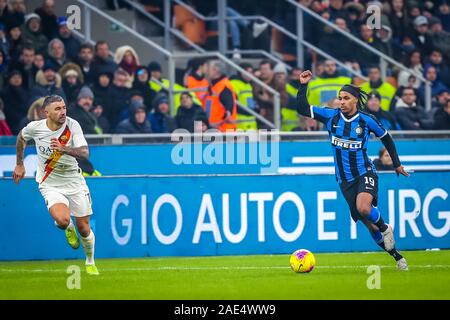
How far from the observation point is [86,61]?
777 inches

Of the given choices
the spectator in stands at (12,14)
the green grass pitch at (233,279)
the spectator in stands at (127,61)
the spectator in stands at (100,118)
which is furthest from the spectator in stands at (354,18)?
the green grass pitch at (233,279)

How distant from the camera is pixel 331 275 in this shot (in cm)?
1340

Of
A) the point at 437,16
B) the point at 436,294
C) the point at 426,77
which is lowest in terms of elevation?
the point at 436,294

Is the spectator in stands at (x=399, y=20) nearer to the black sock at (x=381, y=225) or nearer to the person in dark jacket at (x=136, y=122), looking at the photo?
the person in dark jacket at (x=136, y=122)

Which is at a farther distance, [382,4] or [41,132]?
[382,4]

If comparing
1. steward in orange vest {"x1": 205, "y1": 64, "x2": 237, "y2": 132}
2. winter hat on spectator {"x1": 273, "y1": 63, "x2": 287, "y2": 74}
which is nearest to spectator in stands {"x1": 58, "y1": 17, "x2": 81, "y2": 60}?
steward in orange vest {"x1": 205, "y1": 64, "x2": 237, "y2": 132}

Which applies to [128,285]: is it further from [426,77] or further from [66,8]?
[426,77]

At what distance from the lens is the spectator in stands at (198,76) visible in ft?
67.8

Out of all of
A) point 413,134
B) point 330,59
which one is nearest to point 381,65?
point 330,59

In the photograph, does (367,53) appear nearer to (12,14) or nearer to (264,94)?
(264,94)

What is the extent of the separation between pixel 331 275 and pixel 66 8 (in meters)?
9.91

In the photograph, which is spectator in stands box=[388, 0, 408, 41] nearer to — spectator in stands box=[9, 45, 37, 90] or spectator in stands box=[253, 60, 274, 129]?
spectator in stands box=[253, 60, 274, 129]

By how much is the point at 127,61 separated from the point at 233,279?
7647mm
